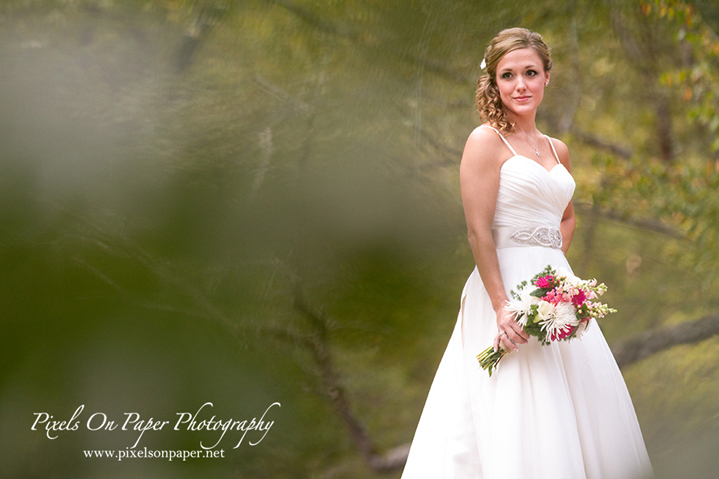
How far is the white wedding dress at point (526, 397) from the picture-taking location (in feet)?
4.68

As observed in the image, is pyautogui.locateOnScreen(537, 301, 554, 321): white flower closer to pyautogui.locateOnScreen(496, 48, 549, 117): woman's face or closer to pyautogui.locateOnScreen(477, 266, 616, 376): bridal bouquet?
pyautogui.locateOnScreen(477, 266, 616, 376): bridal bouquet

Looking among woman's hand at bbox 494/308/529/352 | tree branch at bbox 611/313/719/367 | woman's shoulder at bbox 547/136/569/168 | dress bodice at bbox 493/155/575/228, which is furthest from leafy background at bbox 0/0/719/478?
woman's hand at bbox 494/308/529/352

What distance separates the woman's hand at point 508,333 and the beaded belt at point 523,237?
0.22 metres

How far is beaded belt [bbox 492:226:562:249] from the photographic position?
1.57m

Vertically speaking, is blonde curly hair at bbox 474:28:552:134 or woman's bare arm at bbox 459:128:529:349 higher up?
blonde curly hair at bbox 474:28:552:134

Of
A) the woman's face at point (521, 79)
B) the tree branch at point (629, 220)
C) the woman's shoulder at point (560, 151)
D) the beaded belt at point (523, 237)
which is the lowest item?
the beaded belt at point (523, 237)

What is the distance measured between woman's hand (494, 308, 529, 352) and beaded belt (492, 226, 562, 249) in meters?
0.22

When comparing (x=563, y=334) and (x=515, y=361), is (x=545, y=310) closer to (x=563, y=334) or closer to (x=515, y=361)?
(x=563, y=334)

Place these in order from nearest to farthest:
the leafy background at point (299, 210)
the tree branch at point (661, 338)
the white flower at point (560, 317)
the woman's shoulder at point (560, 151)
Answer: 1. the white flower at point (560, 317)
2. the woman's shoulder at point (560, 151)
3. the leafy background at point (299, 210)
4. the tree branch at point (661, 338)

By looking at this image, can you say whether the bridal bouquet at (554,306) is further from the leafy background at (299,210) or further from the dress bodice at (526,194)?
the leafy background at (299,210)

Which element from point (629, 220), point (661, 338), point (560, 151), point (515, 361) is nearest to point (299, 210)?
point (560, 151)

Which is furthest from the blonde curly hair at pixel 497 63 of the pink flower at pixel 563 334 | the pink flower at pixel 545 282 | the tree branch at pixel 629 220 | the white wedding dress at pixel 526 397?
the tree branch at pixel 629 220

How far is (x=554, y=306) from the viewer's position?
1355 mm

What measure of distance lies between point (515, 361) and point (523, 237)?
0.33m
